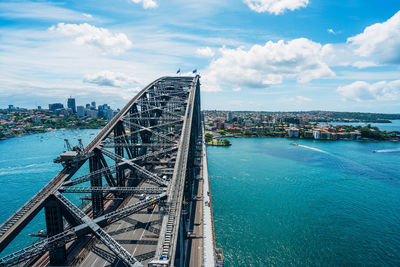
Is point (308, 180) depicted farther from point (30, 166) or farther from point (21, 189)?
point (30, 166)

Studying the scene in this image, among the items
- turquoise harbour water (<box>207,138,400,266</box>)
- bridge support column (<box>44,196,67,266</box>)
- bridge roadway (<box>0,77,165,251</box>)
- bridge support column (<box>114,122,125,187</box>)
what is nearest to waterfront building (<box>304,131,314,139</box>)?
turquoise harbour water (<box>207,138,400,266</box>)

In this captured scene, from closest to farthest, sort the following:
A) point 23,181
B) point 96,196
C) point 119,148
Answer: point 96,196 → point 119,148 → point 23,181

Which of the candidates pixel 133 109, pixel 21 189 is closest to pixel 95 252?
pixel 133 109

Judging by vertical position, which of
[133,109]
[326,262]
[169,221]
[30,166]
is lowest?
[326,262]

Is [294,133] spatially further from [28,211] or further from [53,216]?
[28,211]

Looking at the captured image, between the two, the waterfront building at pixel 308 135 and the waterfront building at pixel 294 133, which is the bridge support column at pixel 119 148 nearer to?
the waterfront building at pixel 294 133

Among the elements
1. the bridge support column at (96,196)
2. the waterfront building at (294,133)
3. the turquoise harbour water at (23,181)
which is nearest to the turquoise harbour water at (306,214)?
the bridge support column at (96,196)

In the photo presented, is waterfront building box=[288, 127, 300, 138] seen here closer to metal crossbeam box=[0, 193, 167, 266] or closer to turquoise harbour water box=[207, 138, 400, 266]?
turquoise harbour water box=[207, 138, 400, 266]

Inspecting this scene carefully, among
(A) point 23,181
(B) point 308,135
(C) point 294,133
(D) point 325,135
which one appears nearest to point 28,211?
(A) point 23,181
